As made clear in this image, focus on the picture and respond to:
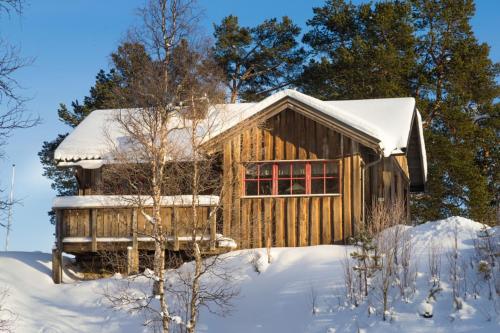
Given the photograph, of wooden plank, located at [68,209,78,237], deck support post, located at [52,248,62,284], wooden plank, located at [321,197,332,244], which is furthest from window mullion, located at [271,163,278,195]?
deck support post, located at [52,248,62,284]

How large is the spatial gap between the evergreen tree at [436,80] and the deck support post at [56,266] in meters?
16.5

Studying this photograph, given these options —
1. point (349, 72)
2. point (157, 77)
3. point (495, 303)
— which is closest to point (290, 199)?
point (157, 77)

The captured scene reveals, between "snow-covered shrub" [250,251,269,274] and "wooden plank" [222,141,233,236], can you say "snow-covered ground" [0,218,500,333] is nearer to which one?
"snow-covered shrub" [250,251,269,274]

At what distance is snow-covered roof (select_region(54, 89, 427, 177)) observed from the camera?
22281 millimetres

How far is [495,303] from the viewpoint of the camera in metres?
16.5

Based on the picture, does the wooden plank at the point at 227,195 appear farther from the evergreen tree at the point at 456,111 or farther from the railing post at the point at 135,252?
the evergreen tree at the point at 456,111

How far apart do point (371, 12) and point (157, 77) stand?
61.6 feet

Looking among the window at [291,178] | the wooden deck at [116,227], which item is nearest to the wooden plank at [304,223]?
the window at [291,178]

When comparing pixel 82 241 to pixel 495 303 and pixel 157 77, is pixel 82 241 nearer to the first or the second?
pixel 157 77

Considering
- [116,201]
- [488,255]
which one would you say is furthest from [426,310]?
[116,201]

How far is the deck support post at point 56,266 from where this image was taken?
75.5 ft

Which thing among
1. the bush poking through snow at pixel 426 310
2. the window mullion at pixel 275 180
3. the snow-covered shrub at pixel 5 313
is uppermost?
the window mullion at pixel 275 180

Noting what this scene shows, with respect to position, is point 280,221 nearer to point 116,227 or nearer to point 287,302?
point 116,227

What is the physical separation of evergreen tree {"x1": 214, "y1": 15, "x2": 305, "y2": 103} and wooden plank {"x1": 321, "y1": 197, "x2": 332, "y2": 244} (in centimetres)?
1656
